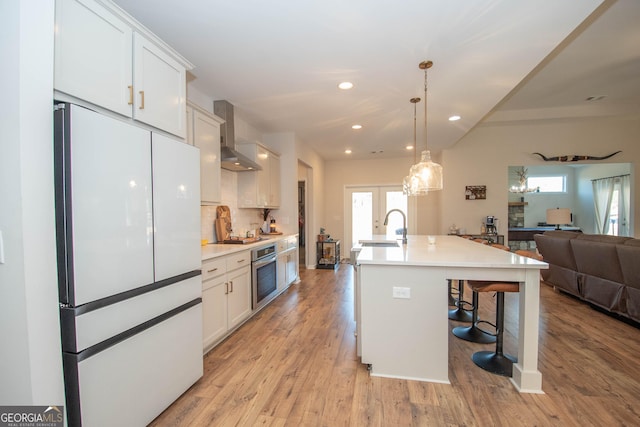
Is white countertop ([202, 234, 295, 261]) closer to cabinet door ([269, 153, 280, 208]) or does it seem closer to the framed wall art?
cabinet door ([269, 153, 280, 208])

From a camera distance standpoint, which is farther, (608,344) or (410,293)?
(608,344)

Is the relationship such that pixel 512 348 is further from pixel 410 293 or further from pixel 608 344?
pixel 410 293

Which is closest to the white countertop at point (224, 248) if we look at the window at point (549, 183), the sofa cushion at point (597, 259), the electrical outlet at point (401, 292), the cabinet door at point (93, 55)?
the cabinet door at point (93, 55)

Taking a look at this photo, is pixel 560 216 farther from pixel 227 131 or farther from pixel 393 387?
pixel 227 131

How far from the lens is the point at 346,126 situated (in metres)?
4.57

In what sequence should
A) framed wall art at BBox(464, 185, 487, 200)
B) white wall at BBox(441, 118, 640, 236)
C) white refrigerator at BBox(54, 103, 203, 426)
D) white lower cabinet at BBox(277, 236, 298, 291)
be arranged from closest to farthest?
1. white refrigerator at BBox(54, 103, 203, 426)
2. white lower cabinet at BBox(277, 236, 298, 291)
3. white wall at BBox(441, 118, 640, 236)
4. framed wall art at BBox(464, 185, 487, 200)

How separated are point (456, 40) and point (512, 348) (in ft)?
9.01

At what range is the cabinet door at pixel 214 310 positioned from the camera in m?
2.39

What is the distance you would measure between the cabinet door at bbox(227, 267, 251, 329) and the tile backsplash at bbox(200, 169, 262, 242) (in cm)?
71

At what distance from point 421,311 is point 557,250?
3183 millimetres

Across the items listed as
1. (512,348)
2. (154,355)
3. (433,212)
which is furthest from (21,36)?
(433,212)

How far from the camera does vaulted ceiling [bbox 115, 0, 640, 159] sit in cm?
197

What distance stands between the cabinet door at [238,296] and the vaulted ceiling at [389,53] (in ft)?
6.80

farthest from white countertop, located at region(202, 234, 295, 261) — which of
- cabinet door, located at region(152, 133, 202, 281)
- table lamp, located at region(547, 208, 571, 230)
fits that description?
table lamp, located at region(547, 208, 571, 230)
